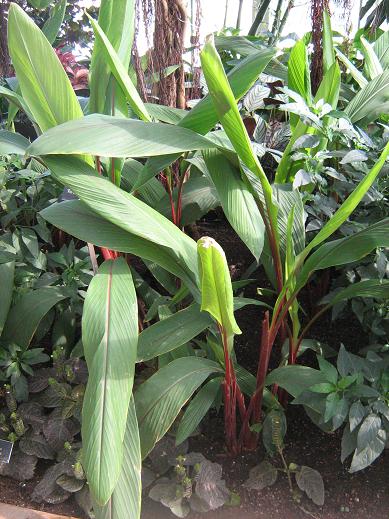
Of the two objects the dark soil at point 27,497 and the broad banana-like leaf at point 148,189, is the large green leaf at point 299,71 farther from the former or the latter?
the dark soil at point 27,497

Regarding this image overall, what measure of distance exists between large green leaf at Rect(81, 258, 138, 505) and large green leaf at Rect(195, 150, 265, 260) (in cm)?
23

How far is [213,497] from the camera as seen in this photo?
38.0 inches

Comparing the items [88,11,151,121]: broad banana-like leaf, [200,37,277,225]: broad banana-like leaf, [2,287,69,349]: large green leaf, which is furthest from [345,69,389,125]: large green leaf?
[2,287,69,349]: large green leaf

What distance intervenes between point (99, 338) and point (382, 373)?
0.55 metres

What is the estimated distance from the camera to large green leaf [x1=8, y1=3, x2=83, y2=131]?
35.1 inches

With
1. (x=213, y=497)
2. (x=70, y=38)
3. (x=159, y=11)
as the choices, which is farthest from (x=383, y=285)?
(x=70, y=38)

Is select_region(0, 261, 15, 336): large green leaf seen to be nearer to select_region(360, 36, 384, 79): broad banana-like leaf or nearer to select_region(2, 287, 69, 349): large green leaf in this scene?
select_region(2, 287, 69, 349): large green leaf

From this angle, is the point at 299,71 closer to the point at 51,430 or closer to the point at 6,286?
the point at 6,286

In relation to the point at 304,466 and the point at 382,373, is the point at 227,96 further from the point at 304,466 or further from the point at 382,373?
the point at 304,466

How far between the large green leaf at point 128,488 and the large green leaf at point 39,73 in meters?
Result: 0.59

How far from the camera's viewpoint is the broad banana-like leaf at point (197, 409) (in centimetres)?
99

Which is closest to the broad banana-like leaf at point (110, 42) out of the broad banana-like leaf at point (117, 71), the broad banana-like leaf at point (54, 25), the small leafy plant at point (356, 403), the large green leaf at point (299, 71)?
the broad banana-like leaf at point (117, 71)

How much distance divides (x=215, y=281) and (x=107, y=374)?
0.74 feet

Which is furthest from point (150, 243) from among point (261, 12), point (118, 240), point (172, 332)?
point (261, 12)
